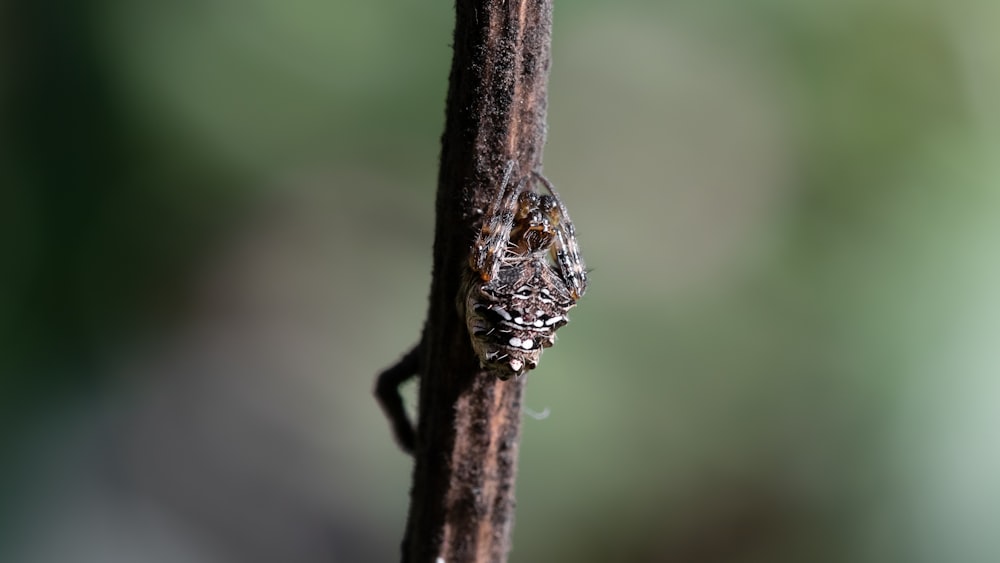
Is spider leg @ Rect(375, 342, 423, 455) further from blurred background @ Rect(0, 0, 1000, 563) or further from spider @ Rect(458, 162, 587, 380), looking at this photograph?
blurred background @ Rect(0, 0, 1000, 563)

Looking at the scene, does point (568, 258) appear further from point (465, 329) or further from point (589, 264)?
point (589, 264)

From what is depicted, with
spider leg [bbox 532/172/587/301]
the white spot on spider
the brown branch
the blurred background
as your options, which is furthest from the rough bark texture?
the blurred background

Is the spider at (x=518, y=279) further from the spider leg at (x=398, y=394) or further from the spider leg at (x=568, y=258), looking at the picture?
the spider leg at (x=398, y=394)

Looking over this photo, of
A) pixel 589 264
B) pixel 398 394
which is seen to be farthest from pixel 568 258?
pixel 589 264

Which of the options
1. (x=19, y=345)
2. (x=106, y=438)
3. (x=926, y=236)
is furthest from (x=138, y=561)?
(x=926, y=236)


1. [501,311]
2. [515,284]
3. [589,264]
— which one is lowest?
[501,311]

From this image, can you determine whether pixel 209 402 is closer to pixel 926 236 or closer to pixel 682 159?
pixel 682 159
